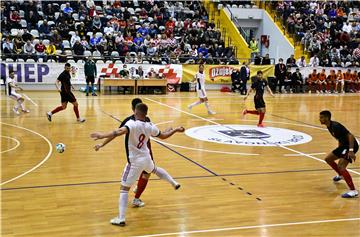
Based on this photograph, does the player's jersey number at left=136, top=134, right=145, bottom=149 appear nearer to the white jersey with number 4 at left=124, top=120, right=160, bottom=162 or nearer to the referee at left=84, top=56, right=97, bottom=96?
the white jersey with number 4 at left=124, top=120, right=160, bottom=162

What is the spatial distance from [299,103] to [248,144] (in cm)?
1071

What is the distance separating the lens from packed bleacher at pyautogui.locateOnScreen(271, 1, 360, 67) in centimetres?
3088

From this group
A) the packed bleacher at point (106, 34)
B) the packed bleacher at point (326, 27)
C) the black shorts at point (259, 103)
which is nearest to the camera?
the black shorts at point (259, 103)

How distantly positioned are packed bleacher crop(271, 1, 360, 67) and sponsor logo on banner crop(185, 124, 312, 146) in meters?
17.1

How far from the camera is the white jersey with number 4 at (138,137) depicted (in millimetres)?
6629

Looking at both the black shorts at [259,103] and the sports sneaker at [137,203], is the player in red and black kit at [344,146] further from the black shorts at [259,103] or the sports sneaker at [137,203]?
the black shorts at [259,103]

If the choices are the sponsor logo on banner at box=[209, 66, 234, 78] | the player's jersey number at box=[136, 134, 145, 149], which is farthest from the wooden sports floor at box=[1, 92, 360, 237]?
the sponsor logo on banner at box=[209, 66, 234, 78]

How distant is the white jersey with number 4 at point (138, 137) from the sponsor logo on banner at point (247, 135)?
6049 millimetres

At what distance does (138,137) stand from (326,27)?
30.0 m

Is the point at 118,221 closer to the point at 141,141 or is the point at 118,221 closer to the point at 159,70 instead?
the point at 141,141

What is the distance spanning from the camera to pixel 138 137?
22.0 feet

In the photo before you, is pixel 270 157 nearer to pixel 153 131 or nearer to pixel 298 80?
pixel 153 131

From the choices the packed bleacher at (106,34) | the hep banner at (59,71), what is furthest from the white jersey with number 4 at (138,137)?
the packed bleacher at (106,34)

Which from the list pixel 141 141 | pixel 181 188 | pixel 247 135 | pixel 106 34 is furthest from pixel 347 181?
pixel 106 34
